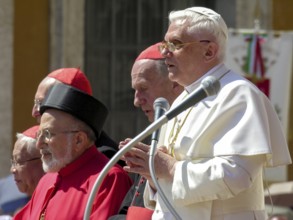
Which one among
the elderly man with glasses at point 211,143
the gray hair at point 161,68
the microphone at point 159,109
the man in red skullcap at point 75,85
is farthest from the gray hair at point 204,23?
the man in red skullcap at point 75,85

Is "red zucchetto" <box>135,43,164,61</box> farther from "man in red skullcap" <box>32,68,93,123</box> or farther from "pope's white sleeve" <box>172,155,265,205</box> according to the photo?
"pope's white sleeve" <box>172,155,265,205</box>

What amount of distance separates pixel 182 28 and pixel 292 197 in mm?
5901

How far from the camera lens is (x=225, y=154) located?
14.9ft

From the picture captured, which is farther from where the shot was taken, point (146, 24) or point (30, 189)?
point (146, 24)

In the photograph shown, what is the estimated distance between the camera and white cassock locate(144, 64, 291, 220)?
4535 millimetres

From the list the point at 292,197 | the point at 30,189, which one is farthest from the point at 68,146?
the point at 292,197

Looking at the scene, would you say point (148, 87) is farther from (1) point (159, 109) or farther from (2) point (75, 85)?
(1) point (159, 109)

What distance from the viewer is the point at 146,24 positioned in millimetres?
12984

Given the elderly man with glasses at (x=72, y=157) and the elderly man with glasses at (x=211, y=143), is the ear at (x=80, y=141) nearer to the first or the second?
the elderly man with glasses at (x=72, y=157)

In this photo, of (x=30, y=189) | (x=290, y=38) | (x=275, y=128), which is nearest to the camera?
(x=275, y=128)

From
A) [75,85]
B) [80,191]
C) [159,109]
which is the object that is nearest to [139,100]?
[80,191]

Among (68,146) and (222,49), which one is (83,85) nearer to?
(68,146)

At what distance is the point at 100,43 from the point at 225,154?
8403 millimetres

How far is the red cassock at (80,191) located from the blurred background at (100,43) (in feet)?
18.0
